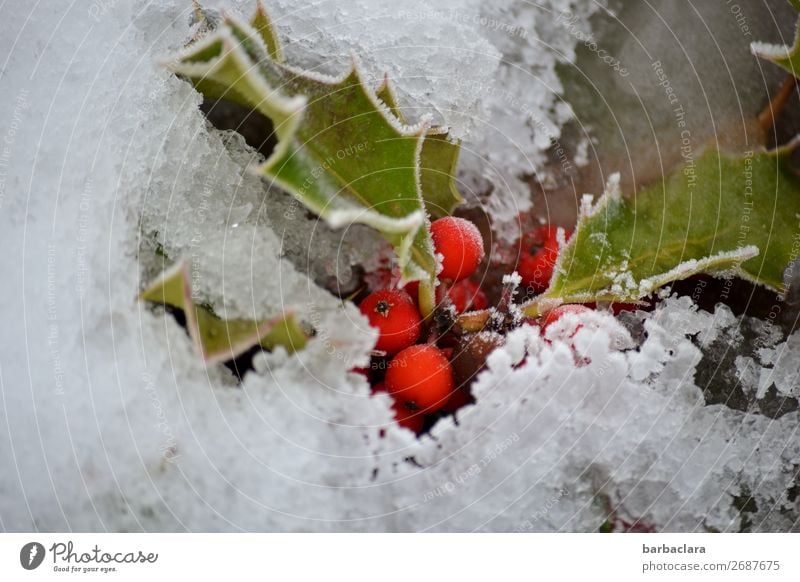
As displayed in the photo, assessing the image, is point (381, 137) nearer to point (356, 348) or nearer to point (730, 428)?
point (356, 348)

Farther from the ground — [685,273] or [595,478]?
[685,273]

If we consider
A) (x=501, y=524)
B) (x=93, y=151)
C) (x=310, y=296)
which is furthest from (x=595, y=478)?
(x=93, y=151)
